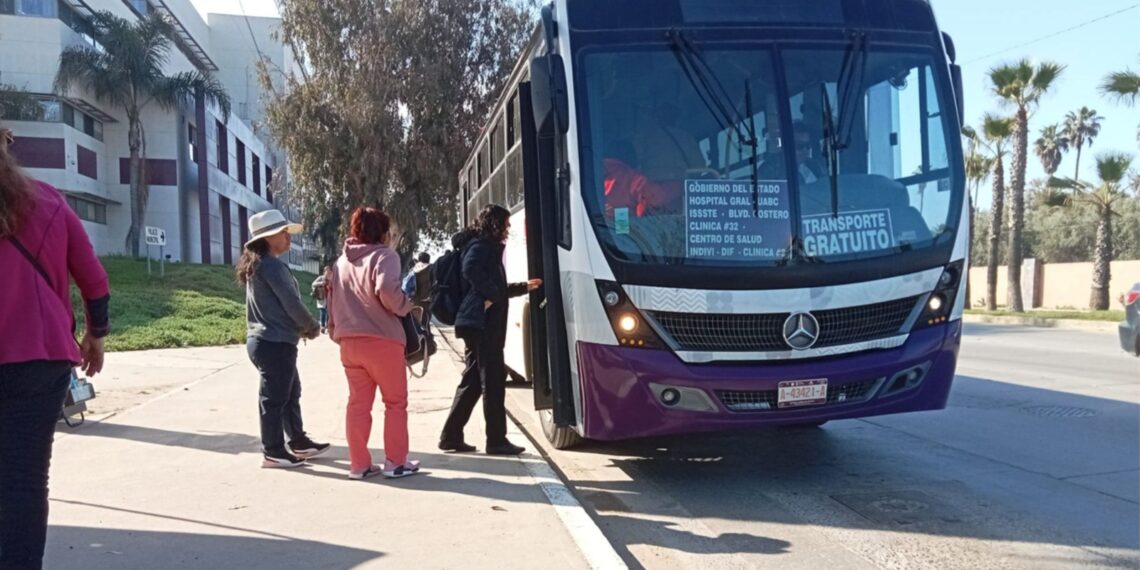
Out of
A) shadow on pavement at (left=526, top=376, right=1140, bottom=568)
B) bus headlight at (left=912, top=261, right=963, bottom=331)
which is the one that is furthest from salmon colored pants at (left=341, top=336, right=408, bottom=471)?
bus headlight at (left=912, top=261, right=963, bottom=331)

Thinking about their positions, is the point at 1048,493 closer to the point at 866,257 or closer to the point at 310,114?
the point at 866,257

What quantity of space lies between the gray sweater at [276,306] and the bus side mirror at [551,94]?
2017 mm

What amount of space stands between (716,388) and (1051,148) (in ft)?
207

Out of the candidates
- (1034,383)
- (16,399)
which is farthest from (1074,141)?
(16,399)

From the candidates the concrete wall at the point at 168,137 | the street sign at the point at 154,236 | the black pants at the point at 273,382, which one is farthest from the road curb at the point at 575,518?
the concrete wall at the point at 168,137

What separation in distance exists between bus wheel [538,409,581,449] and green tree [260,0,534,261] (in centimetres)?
2014

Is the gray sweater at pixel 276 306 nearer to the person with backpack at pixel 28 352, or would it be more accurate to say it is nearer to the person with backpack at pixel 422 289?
the person with backpack at pixel 422 289

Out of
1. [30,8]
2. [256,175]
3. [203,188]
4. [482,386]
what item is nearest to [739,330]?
[482,386]

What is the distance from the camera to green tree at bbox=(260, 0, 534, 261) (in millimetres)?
25984

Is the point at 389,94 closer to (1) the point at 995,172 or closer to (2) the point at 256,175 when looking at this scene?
(1) the point at 995,172

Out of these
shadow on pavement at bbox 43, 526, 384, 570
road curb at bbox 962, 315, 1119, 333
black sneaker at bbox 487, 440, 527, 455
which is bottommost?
road curb at bbox 962, 315, 1119, 333

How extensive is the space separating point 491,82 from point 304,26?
585cm

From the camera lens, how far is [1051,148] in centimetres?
5900

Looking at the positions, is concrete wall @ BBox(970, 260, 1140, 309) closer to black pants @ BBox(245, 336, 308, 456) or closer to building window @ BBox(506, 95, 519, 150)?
building window @ BBox(506, 95, 519, 150)
